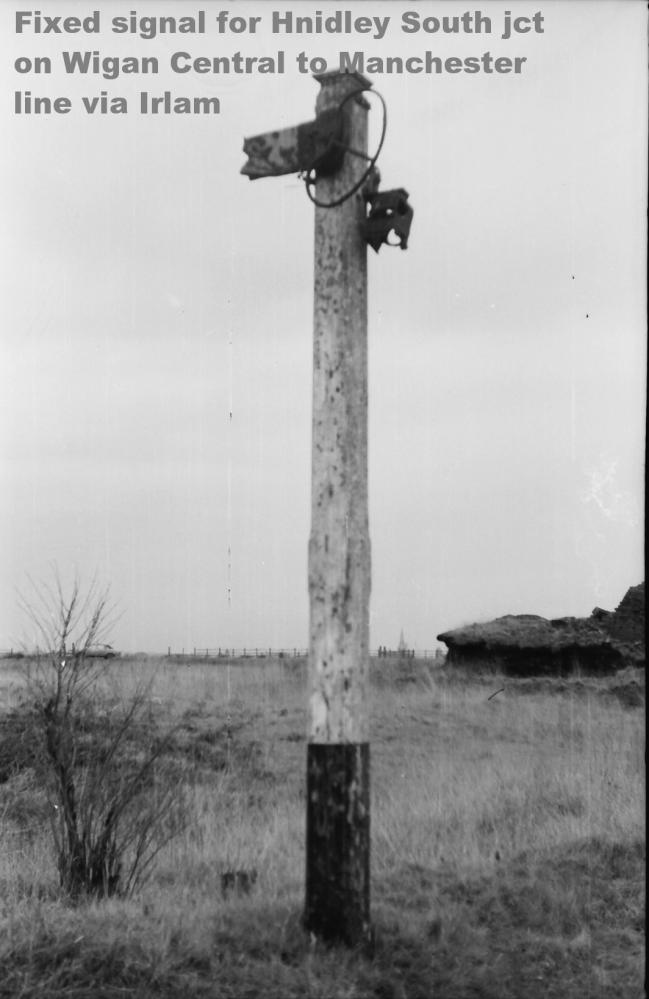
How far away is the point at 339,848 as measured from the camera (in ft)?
15.9

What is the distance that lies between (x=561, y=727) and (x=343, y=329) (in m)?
11.1

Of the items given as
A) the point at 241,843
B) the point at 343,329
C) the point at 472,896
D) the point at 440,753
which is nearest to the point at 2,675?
the point at 440,753

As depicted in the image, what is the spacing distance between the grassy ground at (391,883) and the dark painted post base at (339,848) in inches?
5.3

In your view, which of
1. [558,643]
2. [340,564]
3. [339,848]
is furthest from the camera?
[558,643]

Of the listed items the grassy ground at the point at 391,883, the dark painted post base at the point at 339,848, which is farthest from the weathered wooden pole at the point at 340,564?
the grassy ground at the point at 391,883

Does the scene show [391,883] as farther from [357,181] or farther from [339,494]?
[357,181]

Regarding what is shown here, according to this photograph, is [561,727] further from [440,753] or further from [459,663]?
[459,663]

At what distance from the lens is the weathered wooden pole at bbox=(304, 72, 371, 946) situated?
15.9 feet

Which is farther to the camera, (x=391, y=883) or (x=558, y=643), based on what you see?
(x=558, y=643)

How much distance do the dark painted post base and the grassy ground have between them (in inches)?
5.3

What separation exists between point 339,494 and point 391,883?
8.93 feet

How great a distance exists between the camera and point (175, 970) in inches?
179

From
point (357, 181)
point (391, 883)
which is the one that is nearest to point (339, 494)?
point (357, 181)

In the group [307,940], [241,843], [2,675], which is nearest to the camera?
[307,940]
